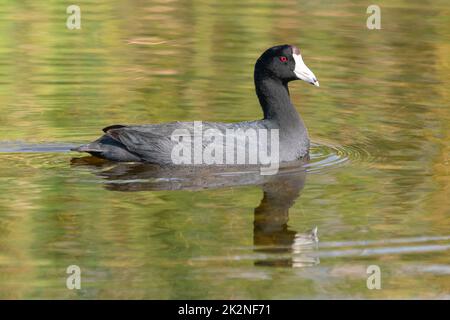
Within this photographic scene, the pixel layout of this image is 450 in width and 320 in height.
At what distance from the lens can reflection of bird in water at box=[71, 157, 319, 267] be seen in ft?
22.3

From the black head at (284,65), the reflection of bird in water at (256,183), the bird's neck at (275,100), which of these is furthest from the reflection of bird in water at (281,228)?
the black head at (284,65)

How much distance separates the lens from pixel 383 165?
8695 millimetres

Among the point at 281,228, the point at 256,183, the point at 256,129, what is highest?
the point at 256,129

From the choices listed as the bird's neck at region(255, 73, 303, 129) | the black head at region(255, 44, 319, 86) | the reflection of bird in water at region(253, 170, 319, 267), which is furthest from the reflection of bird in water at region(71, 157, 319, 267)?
the black head at region(255, 44, 319, 86)

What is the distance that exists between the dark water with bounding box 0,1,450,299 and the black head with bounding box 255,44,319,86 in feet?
2.16

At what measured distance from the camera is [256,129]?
8.81 m

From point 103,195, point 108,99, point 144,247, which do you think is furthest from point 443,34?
point 144,247

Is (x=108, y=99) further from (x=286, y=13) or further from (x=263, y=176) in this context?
(x=286, y=13)

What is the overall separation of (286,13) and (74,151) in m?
6.60

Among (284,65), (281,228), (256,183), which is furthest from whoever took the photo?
(284,65)

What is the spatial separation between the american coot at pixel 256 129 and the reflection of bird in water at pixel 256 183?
11 cm

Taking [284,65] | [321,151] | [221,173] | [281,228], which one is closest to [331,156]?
[321,151]

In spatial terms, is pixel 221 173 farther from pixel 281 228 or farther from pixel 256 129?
pixel 281 228

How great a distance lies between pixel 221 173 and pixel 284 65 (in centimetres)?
123
